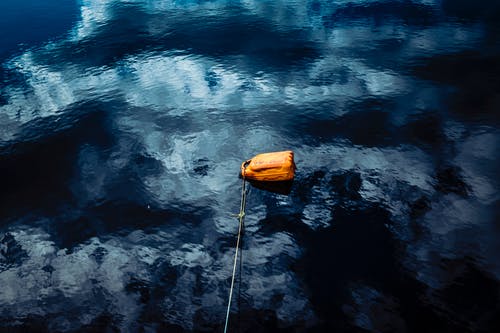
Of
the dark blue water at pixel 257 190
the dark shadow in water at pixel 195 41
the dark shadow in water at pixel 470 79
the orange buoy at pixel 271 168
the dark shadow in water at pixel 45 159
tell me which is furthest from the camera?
the dark shadow in water at pixel 195 41

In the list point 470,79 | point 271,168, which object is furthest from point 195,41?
point 470,79

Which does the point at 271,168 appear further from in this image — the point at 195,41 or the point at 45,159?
the point at 195,41

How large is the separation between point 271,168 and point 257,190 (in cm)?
104

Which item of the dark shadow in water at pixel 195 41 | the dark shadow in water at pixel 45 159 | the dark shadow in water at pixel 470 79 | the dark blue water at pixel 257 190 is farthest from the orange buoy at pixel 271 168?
the dark shadow in water at pixel 195 41

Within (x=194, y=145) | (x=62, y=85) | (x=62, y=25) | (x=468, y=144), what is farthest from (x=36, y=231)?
(x=62, y=25)

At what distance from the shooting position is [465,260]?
8.30 m

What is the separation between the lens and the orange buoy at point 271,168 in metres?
10.7

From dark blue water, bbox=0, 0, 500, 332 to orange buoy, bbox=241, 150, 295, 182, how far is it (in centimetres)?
60

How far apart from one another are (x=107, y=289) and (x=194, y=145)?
6831 mm

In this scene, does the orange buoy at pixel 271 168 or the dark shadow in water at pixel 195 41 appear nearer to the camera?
the orange buoy at pixel 271 168

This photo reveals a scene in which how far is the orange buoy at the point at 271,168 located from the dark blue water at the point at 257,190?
0.60 meters

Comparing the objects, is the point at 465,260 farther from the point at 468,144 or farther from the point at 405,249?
the point at 468,144

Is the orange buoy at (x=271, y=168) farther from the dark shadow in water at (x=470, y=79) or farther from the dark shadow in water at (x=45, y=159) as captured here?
the dark shadow in water at (x=470, y=79)

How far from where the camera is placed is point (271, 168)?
10.8 metres
